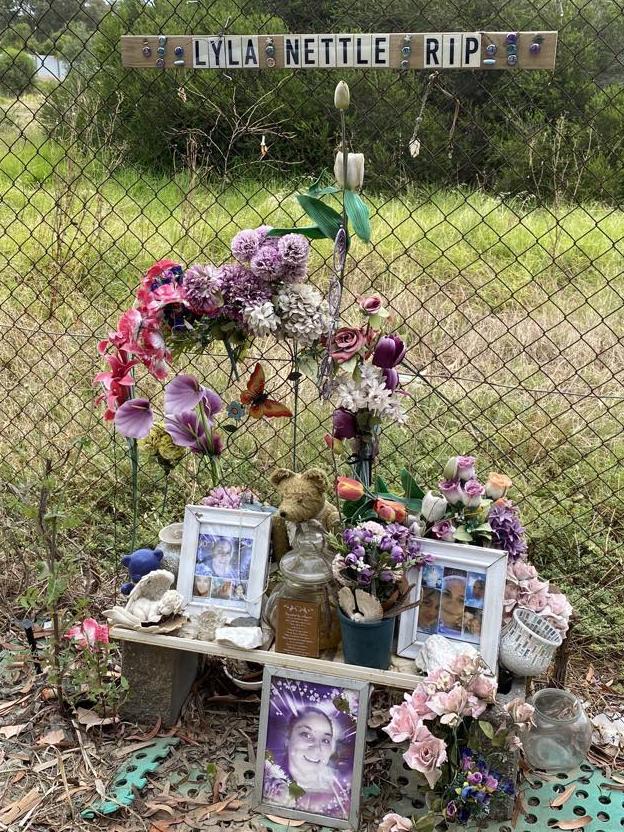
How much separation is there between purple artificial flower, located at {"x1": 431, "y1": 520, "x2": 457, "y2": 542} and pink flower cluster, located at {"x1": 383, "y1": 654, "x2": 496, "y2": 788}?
28 centimetres

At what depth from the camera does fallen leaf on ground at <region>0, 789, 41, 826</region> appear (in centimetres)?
182

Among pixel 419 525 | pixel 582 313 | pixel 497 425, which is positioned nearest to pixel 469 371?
pixel 497 425

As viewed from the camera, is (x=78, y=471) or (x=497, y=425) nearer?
(x=78, y=471)

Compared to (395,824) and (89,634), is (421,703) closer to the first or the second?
(395,824)

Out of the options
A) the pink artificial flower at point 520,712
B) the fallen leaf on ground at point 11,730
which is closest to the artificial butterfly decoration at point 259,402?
the pink artificial flower at point 520,712

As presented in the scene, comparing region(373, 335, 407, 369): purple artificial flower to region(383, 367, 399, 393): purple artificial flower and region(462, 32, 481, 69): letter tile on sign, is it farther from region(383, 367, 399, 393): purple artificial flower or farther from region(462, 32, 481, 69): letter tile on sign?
region(462, 32, 481, 69): letter tile on sign

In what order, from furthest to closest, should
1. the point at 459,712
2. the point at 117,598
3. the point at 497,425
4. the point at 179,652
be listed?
the point at 497,425 < the point at 117,598 < the point at 179,652 < the point at 459,712

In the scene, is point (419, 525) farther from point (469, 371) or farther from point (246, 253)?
point (469, 371)

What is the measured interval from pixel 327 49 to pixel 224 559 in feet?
3.83

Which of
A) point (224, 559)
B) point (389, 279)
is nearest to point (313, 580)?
point (224, 559)

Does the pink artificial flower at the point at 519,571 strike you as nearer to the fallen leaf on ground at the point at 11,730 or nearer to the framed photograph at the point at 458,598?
the framed photograph at the point at 458,598

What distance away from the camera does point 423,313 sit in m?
4.14

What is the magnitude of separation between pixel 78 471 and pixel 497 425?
1.60 meters

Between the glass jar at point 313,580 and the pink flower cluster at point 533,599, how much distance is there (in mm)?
376
